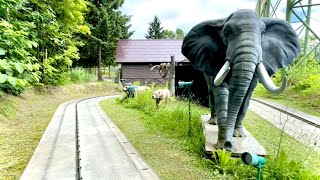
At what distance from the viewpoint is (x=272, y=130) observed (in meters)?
6.91

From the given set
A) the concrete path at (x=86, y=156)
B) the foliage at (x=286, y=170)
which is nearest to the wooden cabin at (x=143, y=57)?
the concrete path at (x=86, y=156)

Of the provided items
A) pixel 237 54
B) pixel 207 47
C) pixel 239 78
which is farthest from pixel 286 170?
pixel 207 47

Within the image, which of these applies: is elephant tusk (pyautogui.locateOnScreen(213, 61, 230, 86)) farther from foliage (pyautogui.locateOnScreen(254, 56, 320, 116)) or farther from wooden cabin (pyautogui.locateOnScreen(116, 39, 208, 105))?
wooden cabin (pyautogui.locateOnScreen(116, 39, 208, 105))

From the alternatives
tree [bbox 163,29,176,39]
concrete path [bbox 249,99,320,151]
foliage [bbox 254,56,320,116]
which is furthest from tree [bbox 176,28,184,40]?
concrete path [bbox 249,99,320,151]

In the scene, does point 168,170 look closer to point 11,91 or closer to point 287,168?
point 287,168

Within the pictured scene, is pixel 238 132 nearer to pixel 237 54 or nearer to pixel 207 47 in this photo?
pixel 207 47

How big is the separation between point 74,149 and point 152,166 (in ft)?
5.22

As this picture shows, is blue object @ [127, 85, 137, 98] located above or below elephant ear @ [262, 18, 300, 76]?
below

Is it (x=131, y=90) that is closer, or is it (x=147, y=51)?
(x=131, y=90)

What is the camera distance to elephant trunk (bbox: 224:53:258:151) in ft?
12.3

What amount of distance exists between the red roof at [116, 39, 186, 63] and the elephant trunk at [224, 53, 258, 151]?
19762 millimetres

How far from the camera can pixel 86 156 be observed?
462cm

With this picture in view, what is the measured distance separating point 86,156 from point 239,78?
9.10 feet

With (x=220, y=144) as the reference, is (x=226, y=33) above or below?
above
